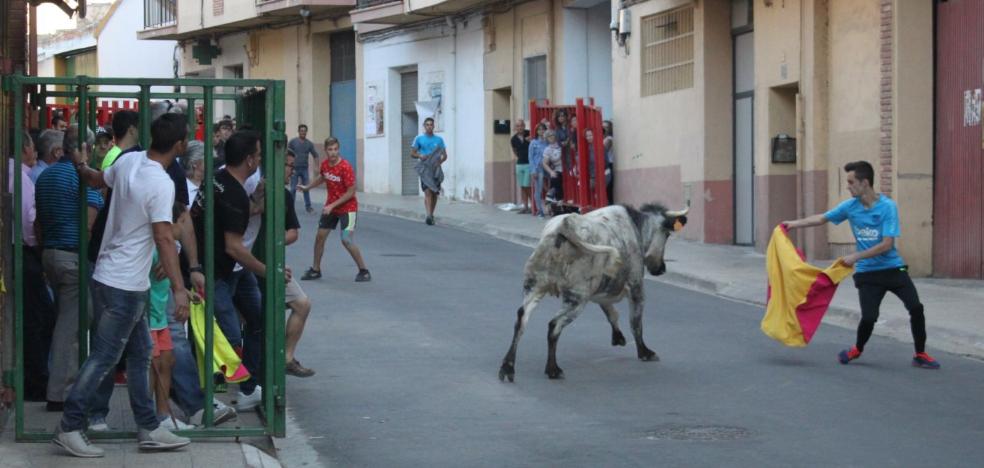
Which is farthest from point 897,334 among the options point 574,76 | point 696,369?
point 574,76

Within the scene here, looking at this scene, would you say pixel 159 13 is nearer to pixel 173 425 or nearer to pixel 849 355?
pixel 849 355

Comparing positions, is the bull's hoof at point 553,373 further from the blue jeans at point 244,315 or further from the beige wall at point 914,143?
the beige wall at point 914,143

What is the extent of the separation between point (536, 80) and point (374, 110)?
27.4 feet

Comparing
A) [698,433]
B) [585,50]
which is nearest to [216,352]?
[698,433]

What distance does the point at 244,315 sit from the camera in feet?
32.0

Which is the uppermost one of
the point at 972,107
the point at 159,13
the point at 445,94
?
the point at 159,13

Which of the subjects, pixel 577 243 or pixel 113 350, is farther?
pixel 577 243

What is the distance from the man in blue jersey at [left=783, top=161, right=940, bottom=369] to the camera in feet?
38.5

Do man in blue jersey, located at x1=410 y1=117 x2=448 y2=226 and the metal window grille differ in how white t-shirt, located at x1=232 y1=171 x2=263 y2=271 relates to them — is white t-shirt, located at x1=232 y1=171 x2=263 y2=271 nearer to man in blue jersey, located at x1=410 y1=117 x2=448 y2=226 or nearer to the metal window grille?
man in blue jersey, located at x1=410 y1=117 x2=448 y2=226

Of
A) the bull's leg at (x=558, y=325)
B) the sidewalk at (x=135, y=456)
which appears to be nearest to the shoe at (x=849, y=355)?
Answer: the bull's leg at (x=558, y=325)

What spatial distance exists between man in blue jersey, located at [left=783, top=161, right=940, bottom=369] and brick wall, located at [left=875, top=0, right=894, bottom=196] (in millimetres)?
7117

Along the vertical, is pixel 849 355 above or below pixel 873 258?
below

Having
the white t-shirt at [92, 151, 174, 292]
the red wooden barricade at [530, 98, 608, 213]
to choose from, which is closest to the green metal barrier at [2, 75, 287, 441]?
the white t-shirt at [92, 151, 174, 292]

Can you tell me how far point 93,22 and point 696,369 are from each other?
1912 inches
